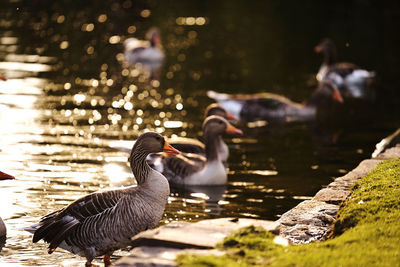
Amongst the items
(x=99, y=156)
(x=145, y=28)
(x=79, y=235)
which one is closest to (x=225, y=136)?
(x=99, y=156)

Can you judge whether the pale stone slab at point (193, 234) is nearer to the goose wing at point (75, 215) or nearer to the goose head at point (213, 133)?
the goose wing at point (75, 215)

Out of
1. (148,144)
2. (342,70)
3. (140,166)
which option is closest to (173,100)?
(342,70)

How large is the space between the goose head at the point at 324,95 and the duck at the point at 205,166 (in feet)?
Answer: 27.6

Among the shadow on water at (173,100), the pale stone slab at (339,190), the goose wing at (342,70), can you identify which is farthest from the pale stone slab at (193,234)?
the goose wing at (342,70)

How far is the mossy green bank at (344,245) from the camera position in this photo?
8164mm

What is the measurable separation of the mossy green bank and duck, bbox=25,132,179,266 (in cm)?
205

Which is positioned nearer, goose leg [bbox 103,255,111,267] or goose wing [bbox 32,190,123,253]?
goose wing [bbox 32,190,123,253]

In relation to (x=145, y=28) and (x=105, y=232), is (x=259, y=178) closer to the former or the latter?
(x=105, y=232)

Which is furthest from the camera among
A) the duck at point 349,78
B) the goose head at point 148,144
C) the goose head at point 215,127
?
the duck at point 349,78

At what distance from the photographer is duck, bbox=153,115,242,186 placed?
1656 centimetres

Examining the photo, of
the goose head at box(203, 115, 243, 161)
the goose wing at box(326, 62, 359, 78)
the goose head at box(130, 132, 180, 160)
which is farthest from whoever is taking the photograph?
the goose wing at box(326, 62, 359, 78)

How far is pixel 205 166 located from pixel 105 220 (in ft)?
21.1

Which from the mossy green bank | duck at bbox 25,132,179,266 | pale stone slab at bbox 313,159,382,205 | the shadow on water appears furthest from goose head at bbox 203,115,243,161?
the mossy green bank

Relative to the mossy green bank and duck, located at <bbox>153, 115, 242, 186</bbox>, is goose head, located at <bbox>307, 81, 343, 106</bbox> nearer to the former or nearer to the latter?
duck, located at <bbox>153, 115, 242, 186</bbox>
